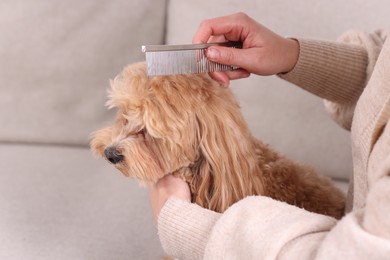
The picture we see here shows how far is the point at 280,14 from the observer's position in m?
1.40

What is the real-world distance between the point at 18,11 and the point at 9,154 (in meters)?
0.40

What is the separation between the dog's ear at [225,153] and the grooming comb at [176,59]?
88mm

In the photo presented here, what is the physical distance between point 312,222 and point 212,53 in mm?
342

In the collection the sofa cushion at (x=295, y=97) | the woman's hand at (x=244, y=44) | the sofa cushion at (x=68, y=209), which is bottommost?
the sofa cushion at (x=68, y=209)

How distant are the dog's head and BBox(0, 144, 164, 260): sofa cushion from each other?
0.86 ft

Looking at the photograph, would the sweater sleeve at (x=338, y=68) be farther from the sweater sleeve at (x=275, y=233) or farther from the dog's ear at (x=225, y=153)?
the sweater sleeve at (x=275, y=233)

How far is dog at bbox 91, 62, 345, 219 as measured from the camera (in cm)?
90

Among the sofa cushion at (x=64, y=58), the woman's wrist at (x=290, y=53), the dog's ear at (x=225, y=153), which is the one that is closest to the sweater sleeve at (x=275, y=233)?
the dog's ear at (x=225, y=153)

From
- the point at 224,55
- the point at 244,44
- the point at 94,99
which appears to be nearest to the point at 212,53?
the point at 224,55

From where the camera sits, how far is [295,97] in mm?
1425

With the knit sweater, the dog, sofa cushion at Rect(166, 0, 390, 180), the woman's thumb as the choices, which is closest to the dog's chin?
the dog

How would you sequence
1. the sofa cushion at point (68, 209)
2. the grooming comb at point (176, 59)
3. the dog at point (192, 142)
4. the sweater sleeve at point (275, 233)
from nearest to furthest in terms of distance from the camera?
the sweater sleeve at point (275, 233) < the grooming comb at point (176, 59) < the dog at point (192, 142) < the sofa cushion at point (68, 209)

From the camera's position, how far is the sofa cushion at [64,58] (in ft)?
4.85

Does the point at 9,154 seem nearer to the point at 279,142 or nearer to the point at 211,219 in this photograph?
the point at 279,142
